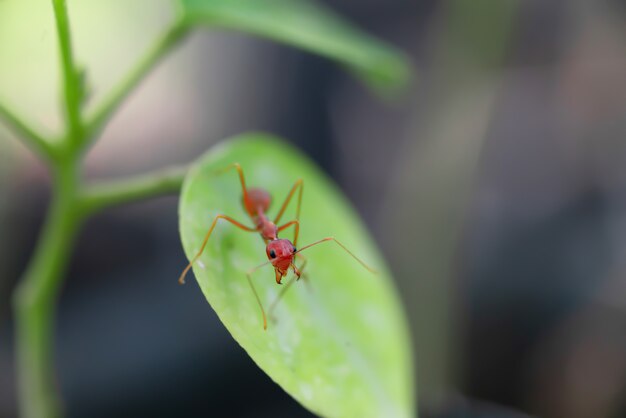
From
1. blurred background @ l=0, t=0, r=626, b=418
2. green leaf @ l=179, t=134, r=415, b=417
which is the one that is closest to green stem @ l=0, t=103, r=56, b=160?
green leaf @ l=179, t=134, r=415, b=417

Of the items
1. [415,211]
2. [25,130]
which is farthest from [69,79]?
[415,211]

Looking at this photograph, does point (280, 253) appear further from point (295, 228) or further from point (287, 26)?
point (287, 26)

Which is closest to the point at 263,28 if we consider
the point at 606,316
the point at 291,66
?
the point at 606,316

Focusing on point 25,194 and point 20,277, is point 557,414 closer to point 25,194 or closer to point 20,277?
point 20,277

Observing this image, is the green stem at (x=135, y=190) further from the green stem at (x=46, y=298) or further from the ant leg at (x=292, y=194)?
the ant leg at (x=292, y=194)

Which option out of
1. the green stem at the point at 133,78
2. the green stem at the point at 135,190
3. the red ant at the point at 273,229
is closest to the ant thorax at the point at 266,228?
the red ant at the point at 273,229
